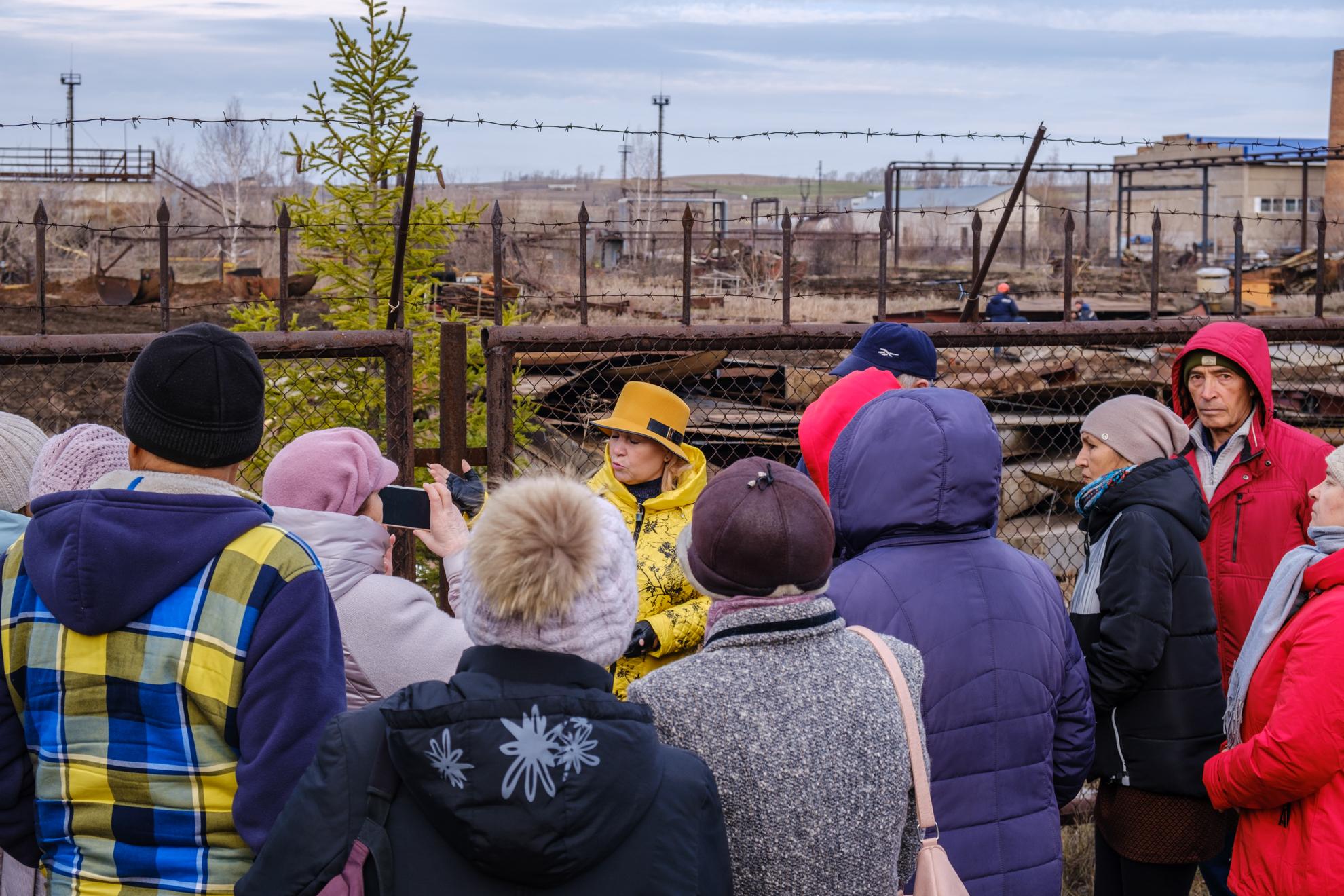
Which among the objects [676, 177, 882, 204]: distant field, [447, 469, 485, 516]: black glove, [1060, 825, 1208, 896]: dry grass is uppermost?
[676, 177, 882, 204]: distant field

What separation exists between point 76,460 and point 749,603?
1.46m

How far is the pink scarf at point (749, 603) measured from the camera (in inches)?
75.7

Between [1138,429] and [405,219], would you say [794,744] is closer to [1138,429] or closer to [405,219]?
[1138,429]

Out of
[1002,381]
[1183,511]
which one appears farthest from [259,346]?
[1002,381]

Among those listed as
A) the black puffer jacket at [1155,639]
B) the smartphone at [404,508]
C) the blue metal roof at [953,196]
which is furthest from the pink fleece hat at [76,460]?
the blue metal roof at [953,196]

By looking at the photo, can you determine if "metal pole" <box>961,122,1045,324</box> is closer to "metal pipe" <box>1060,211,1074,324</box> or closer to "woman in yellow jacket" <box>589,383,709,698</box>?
"metal pipe" <box>1060,211,1074,324</box>

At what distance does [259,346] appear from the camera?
147 inches

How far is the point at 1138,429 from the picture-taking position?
126 inches

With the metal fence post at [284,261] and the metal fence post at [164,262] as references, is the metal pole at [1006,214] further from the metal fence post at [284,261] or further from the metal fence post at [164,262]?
the metal fence post at [164,262]

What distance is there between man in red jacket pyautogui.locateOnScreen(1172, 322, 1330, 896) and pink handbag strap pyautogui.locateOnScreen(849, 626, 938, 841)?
2063 mm

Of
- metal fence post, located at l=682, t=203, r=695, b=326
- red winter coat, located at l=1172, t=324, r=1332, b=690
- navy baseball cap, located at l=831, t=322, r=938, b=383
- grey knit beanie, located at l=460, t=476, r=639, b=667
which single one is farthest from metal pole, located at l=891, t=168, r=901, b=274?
grey knit beanie, located at l=460, t=476, r=639, b=667

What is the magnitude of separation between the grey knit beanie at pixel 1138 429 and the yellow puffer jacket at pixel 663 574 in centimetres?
119

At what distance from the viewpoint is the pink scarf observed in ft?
6.31

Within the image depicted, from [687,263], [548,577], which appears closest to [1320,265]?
[687,263]
